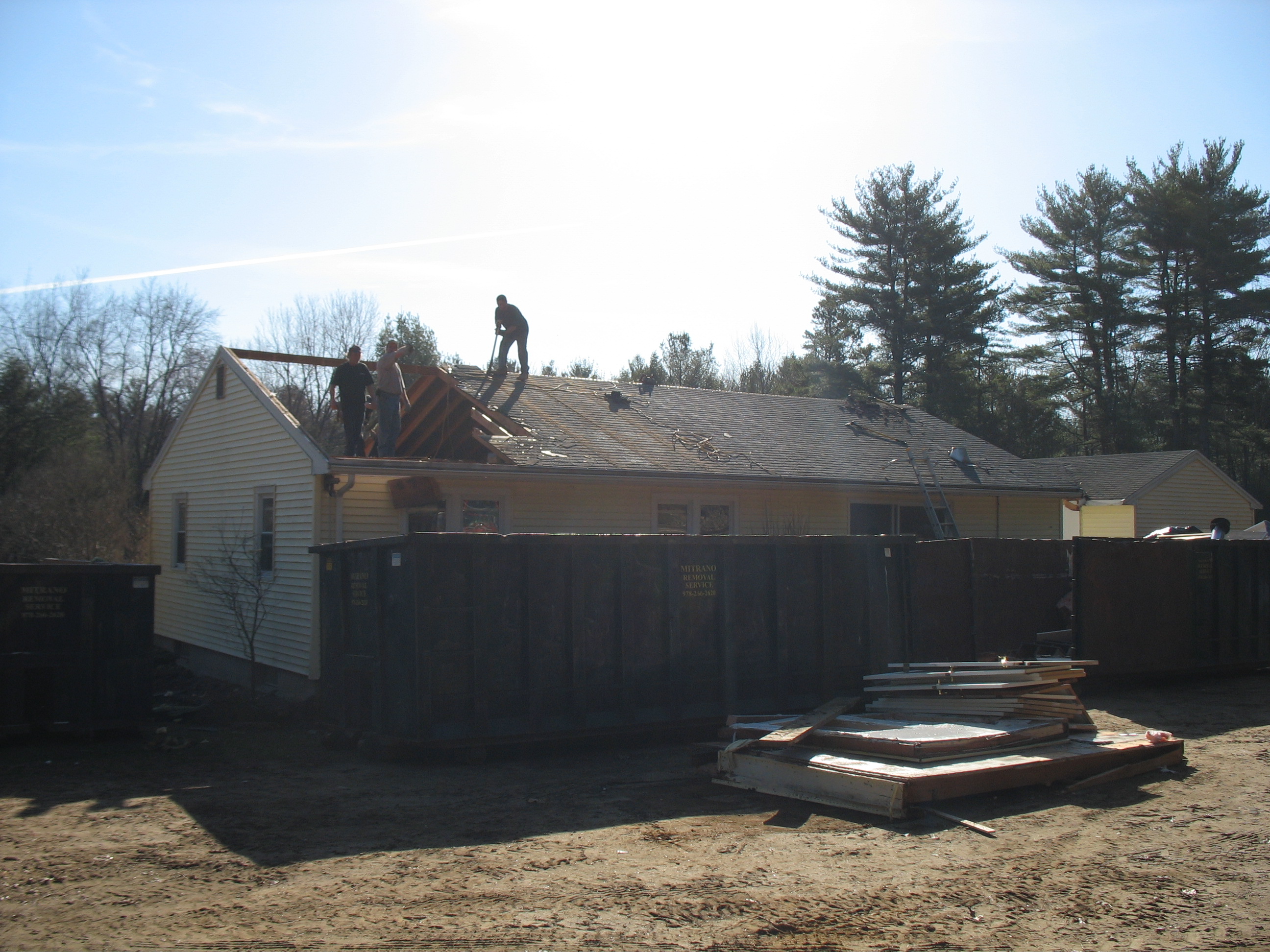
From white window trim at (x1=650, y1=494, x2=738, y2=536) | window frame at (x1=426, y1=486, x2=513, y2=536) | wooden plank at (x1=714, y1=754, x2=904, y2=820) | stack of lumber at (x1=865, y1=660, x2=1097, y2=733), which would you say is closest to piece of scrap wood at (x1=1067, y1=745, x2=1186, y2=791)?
stack of lumber at (x1=865, y1=660, x2=1097, y2=733)

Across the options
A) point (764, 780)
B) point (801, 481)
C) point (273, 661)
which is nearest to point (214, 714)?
point (273, 661)

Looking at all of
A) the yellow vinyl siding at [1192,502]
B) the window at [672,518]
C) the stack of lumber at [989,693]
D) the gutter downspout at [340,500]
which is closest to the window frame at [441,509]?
the gutter downspout at [340,500]

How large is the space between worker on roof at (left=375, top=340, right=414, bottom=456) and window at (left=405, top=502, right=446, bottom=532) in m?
0.87

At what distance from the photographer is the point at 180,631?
54.3 feet

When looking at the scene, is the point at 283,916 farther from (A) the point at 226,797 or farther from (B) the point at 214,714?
(B) the point at 214,714

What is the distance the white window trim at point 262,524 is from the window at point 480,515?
2.72 m

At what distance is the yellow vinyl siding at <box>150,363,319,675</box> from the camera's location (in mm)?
12766

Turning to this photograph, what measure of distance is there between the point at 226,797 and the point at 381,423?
6.62 metres

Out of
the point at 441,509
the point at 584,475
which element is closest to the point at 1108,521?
the point at 584,475

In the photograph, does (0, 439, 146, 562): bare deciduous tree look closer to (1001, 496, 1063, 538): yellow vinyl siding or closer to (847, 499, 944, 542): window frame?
(847, 499, 944, 542): window frame

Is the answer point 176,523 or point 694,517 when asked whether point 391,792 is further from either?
point 176,523

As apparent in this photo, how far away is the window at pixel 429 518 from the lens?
13.0m

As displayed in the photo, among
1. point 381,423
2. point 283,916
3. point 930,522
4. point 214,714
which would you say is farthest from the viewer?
point 930,522

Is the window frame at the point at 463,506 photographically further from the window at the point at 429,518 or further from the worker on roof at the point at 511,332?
the worker on roof at the point at 511,332
